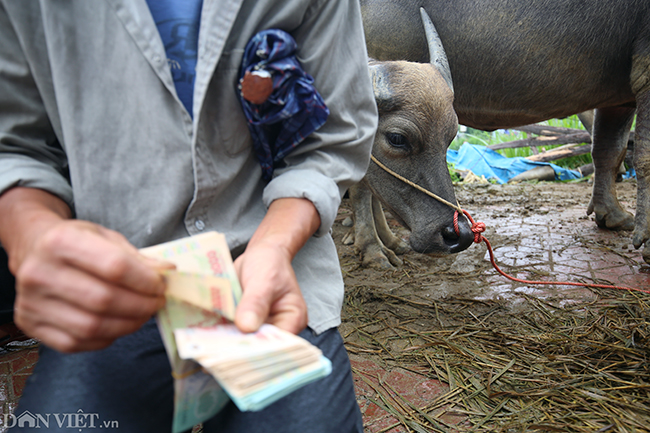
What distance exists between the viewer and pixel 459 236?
6.97ft

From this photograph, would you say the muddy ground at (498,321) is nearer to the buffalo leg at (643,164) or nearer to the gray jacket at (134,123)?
the buffalo leg at (643,164)

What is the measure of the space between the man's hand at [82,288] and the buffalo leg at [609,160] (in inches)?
151

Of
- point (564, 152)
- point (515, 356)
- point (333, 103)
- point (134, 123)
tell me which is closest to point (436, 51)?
point (515, 356)

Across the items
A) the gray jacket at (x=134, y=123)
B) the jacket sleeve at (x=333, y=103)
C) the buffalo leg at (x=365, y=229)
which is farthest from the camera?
the buffalo leg at (x=365, y=229)

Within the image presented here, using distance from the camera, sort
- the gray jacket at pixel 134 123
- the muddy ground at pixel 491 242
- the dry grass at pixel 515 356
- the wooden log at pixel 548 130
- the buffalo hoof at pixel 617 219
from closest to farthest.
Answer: the gray jacket at pixel 134 123, the dry grass at pixel 515 356, the muddy ground at pixel 491 242, the buffalo hoof at pixel 617 219, the wooden log at pixel 548 130

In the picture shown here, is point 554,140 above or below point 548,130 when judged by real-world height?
below

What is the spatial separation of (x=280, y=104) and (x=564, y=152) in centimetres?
767

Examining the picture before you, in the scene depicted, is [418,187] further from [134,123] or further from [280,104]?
[134,123]

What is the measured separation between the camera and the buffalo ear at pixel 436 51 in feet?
8.37

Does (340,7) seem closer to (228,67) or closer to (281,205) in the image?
(228,67)

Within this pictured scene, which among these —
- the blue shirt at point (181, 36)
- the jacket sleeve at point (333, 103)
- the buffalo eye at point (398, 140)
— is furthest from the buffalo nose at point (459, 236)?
the blue shirt at point (181, 36)

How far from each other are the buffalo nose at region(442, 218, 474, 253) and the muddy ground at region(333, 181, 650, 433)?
314 mm

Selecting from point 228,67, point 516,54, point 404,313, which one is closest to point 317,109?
point 228,67

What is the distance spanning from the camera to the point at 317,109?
0.93 meters
